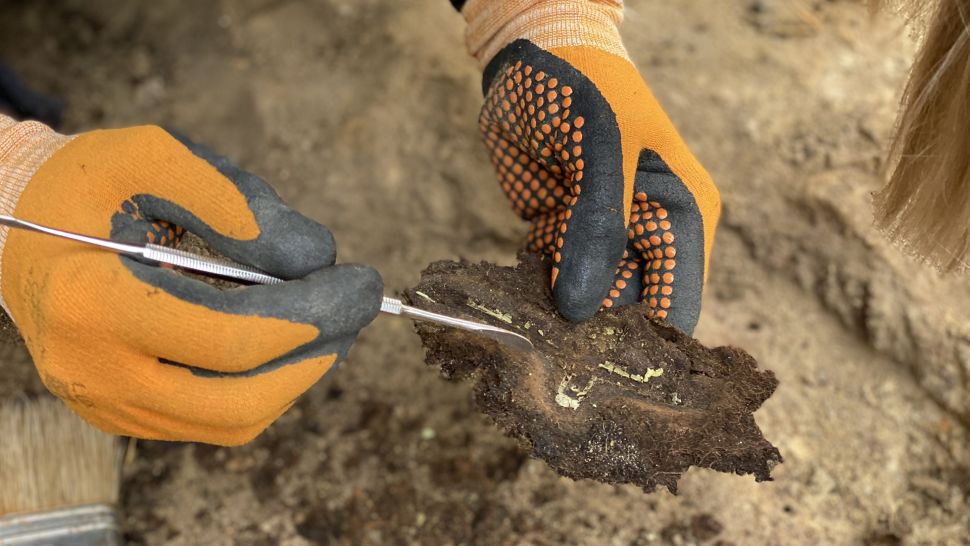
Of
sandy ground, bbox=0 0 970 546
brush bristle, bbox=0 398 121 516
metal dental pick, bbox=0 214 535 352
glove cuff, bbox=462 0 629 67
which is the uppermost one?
glove cuff, bbox=462 0 629 67

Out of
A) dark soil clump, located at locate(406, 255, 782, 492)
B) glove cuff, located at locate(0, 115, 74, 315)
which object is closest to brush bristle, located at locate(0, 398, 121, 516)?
glove cuff, located at locate(0, 115, 74, 315)

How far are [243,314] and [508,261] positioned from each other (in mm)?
1118

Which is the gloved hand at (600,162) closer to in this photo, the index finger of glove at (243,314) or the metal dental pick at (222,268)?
the metal dental pick at (222,268)

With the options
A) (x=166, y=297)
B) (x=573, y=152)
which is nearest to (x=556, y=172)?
(x=573, y=152)

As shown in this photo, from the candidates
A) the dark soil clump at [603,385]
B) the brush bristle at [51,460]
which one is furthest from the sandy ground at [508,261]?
the dark soil clump at [603,385]

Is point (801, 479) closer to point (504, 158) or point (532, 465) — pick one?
point (532, 465)

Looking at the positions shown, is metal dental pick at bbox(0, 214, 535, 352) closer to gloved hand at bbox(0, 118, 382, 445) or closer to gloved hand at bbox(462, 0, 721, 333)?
gloved hand at bbox(0, 118, 382, 445)

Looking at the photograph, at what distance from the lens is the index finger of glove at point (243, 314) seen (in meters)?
1.09

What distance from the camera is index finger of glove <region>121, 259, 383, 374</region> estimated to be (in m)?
1.09

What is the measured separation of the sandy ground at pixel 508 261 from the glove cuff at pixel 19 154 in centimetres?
80

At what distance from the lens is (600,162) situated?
1365mm

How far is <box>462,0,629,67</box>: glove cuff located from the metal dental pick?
23.9 inches

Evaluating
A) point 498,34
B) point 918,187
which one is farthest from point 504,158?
point 918,187

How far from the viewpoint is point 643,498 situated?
1636 mm
